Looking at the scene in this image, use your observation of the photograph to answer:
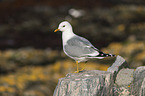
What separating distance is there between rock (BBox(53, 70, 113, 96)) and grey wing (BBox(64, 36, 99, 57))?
0.37 metres

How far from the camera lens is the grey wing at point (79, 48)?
3.91 metres

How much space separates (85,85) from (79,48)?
0.63 m

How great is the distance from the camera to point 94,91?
12.2 feet

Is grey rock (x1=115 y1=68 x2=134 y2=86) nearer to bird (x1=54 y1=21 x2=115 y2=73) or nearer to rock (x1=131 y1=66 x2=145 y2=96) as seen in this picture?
rock (x1=131 y1=66 x2=145 y2=96)

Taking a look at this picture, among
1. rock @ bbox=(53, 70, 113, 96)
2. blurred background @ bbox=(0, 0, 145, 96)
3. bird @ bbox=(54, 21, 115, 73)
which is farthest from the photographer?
blurred background @ bbox=(0, 0, 145, 96)

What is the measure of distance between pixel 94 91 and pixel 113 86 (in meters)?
0.68

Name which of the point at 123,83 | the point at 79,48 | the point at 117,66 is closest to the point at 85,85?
the point at 79,48

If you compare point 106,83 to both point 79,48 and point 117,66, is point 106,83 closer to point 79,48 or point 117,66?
point 117,66

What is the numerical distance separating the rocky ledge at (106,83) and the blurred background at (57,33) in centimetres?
422

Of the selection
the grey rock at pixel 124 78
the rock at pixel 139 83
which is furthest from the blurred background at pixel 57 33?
the rock at pixel 139 83

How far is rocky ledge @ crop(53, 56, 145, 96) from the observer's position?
373 cm

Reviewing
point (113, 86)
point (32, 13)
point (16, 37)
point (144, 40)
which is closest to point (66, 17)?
point (32, 13)

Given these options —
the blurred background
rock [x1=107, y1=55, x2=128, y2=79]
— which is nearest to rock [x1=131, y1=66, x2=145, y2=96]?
rock [x1=107, y1=55, x2=128, y2=79]

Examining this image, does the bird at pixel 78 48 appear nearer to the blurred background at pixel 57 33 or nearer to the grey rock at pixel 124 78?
the grey rock at pixel 124 78
